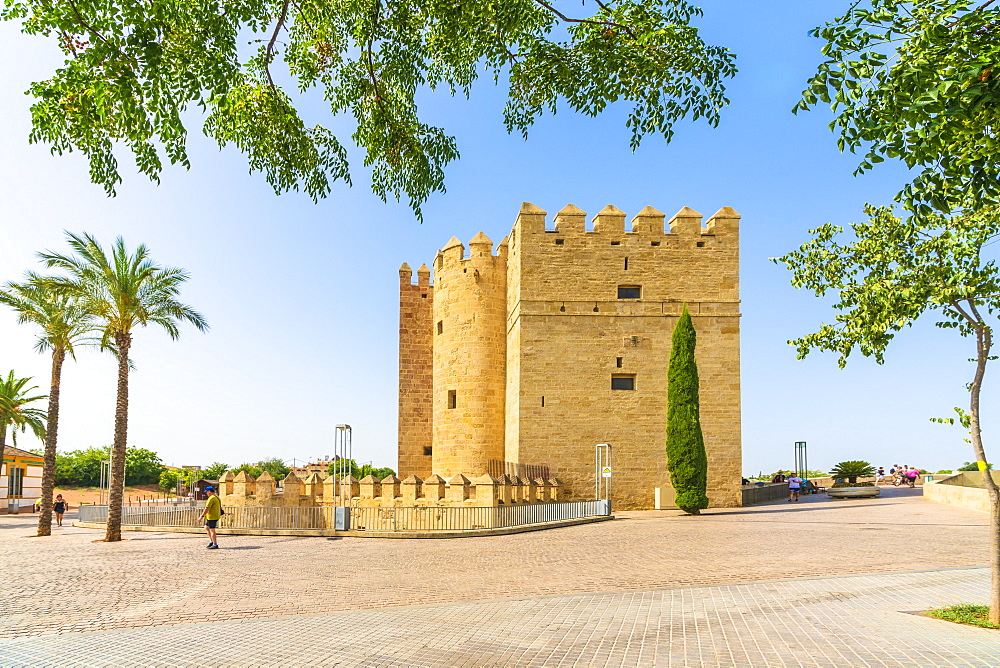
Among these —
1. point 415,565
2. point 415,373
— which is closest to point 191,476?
point 415,373

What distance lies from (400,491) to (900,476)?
30.2m

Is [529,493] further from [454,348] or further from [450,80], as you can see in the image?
[450,80]

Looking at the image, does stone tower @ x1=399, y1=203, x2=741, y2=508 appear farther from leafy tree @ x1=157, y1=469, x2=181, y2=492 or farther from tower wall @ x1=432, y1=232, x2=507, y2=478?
leafy tree @ x1=157, y1=469, x2=181, y2=492

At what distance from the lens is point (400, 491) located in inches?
A: 1000

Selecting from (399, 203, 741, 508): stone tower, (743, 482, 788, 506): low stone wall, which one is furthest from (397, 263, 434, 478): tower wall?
(743, 482, 788, 506): low stone wall

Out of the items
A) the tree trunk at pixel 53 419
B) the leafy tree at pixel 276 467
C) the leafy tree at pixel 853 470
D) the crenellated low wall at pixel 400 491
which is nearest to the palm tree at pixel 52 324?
the tree trunk at pixel 53 419

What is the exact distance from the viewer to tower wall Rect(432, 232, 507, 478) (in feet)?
98.1

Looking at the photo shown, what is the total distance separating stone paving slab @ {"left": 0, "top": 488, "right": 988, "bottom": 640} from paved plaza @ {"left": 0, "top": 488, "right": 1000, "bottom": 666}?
0.20ft

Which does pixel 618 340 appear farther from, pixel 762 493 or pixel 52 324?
pixel 52 324

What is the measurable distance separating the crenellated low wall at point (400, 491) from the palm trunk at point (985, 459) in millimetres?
14656

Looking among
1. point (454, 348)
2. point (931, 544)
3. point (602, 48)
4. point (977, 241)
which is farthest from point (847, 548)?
point (454, 348)

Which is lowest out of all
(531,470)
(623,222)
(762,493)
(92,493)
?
(92,493)

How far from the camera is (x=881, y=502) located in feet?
87.3

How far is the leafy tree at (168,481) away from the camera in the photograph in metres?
61.8
